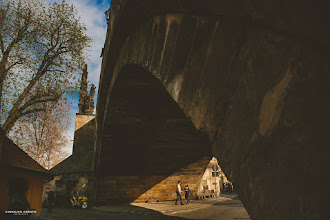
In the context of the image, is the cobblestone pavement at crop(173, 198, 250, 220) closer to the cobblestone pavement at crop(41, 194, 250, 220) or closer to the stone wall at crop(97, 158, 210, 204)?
the cobblestone pavement at crop(41, 194, 250, 220)

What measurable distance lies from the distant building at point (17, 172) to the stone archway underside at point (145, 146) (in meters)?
2.91

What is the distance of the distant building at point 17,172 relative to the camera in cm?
738

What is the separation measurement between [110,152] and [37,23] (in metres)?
7.23

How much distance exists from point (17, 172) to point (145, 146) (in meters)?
5.38

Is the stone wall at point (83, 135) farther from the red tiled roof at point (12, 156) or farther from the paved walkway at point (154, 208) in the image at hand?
the red tiled roof at point (12, 156)

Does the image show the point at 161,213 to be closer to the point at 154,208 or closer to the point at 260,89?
the point at 154,208

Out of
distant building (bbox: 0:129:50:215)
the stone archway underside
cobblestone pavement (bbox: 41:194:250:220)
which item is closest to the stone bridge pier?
the stone archway underside

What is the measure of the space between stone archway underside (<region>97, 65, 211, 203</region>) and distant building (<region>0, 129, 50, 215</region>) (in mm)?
2911

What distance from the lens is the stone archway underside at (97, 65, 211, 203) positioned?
22.4ft

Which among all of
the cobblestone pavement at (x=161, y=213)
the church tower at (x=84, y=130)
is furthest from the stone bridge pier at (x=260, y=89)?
the church tower at (x=84, y=130)

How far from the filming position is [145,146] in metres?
11.2

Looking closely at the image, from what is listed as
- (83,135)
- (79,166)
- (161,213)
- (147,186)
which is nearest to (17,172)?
(161,213)

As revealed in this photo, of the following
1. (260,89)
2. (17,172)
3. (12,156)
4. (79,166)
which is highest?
(12,156)

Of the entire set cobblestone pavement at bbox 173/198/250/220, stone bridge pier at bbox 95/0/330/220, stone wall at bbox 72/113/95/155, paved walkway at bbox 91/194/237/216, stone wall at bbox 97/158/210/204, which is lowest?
paved walkway at bbox 91/194/237/216
